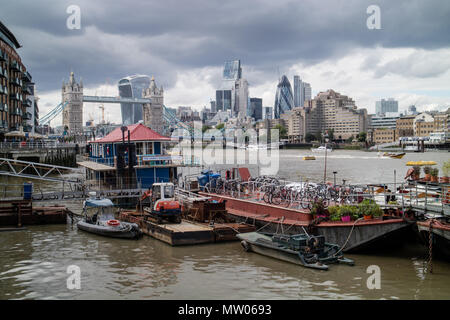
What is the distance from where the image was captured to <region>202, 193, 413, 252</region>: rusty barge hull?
20.2m

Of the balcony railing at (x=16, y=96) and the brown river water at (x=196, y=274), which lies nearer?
the brown river water at (x=196, y=274)

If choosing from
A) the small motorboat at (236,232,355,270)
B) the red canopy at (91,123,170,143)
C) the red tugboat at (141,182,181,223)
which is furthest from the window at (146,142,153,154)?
the small motorboat at (236,232,355,270)

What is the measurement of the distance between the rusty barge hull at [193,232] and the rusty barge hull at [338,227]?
51.7 inches

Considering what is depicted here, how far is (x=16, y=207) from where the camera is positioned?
2969cm

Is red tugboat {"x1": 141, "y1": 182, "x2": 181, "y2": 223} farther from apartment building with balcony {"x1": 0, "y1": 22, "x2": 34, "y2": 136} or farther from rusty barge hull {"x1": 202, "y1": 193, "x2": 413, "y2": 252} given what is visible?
apartment building with balcony {"x1": 0, "y1": 22, "x2": 34, "y2": 136}

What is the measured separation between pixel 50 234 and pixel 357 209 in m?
17.8

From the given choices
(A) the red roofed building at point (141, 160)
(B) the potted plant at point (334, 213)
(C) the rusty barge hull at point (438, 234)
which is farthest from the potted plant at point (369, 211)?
(A) the red roofed building at point (141, 160)

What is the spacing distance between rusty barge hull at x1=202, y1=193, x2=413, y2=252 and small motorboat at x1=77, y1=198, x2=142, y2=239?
6.48 m

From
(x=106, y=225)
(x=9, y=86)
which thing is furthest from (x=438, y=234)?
(x=9, y=86)

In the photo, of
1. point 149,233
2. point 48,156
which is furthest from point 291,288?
point 48,156

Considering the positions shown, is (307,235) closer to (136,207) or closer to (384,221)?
(384,221)

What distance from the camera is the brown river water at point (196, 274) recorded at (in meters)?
A: 16.6

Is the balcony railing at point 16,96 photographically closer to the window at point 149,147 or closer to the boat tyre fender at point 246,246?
the window at point 149,147

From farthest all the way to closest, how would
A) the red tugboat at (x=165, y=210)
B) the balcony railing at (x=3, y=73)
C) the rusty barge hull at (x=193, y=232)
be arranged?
1. the balcony railing at (x=3, y=73)
2. the red tugboat at (x=165, y=210)
3. the rusty barge hull at (x=193, y=232)
